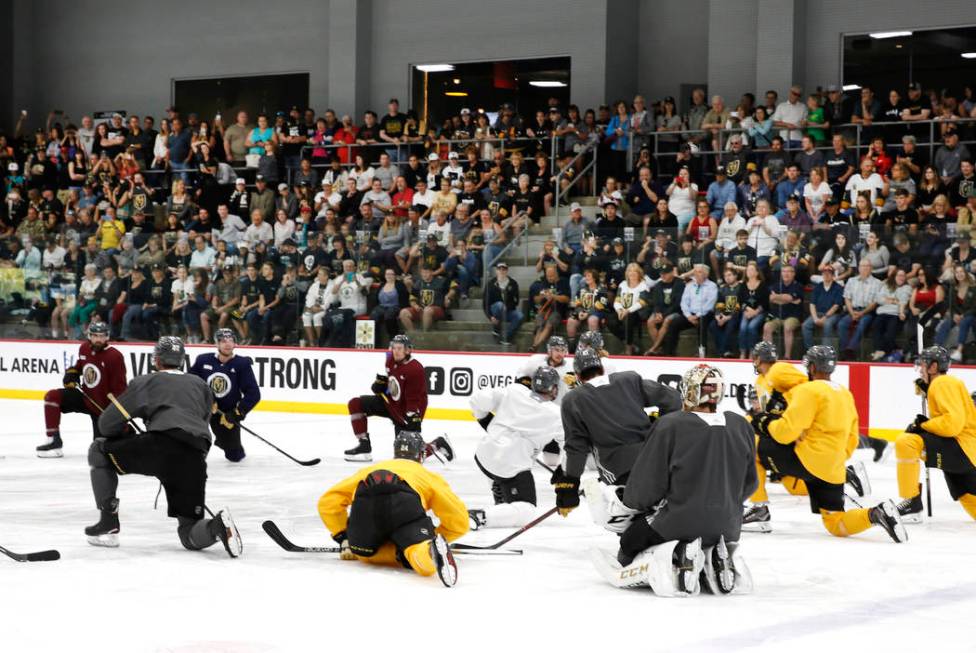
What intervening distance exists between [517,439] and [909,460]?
7.97 ft

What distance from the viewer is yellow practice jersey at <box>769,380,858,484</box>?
307 inches

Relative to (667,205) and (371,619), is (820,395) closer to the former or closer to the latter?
(371,619)

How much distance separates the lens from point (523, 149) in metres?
19.9

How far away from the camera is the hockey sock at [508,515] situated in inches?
320

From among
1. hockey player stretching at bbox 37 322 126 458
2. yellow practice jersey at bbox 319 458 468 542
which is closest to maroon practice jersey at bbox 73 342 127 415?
hockey player stretching at bbox 37 322 126 458

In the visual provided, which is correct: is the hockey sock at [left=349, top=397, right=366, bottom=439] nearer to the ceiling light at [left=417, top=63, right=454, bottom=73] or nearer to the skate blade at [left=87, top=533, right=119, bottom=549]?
the skate blade at [left=87, top=533, right=119, bottom=549]

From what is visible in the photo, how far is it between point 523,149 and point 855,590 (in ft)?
46.4

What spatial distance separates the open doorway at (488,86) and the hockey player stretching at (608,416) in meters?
14.5

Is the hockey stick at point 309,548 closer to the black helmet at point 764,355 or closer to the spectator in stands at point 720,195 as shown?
the black helmet at point 764,355

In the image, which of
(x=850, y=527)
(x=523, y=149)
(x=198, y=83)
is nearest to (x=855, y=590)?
(x=850, y=527)

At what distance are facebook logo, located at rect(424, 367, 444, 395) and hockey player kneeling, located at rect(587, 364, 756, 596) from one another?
977 cm

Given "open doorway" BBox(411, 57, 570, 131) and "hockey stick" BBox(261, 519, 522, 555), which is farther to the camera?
"open doorway" BBox(411, 57, 570, 131)

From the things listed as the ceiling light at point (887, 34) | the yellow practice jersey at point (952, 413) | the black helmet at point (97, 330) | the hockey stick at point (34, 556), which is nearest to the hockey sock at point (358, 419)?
the black helmet at point (97, 330)

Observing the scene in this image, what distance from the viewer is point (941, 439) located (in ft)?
27.4
